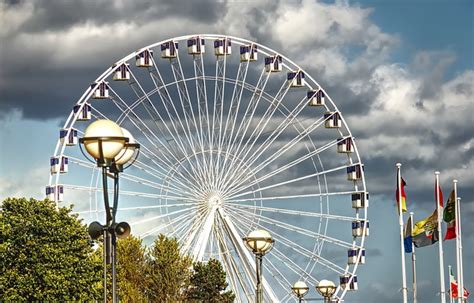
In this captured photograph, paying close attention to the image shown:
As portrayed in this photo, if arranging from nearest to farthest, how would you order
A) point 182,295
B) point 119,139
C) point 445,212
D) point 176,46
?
point 119,139 → point 445,212 → point 176,46 → point 182,295

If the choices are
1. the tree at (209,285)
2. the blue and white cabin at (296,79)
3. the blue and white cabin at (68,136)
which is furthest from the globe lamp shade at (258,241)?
the tree at (209,285)

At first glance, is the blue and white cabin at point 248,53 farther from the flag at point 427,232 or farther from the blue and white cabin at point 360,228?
the flag at point 427,232

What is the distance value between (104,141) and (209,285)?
220ft

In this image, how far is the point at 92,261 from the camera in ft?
234

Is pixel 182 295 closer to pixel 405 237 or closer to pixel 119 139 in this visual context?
pixel 405 237

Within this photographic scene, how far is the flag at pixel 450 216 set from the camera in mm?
59406

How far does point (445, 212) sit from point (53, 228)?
72.0 ft

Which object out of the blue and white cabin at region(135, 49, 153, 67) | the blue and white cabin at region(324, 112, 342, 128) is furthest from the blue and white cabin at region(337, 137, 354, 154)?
the blue and white cabin at region(135, 49, 153, 67)

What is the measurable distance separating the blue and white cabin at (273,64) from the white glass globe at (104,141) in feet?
182

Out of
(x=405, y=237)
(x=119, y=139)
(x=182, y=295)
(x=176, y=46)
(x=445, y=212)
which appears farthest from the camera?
(x=182, y=295)

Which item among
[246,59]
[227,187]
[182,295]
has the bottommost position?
[182,295]

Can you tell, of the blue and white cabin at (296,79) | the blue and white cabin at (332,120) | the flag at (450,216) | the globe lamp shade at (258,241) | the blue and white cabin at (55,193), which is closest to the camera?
the globe lamp shade at (258,241)

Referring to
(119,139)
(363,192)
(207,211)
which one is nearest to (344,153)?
(363,192)

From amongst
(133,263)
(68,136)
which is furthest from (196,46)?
(133,263)
